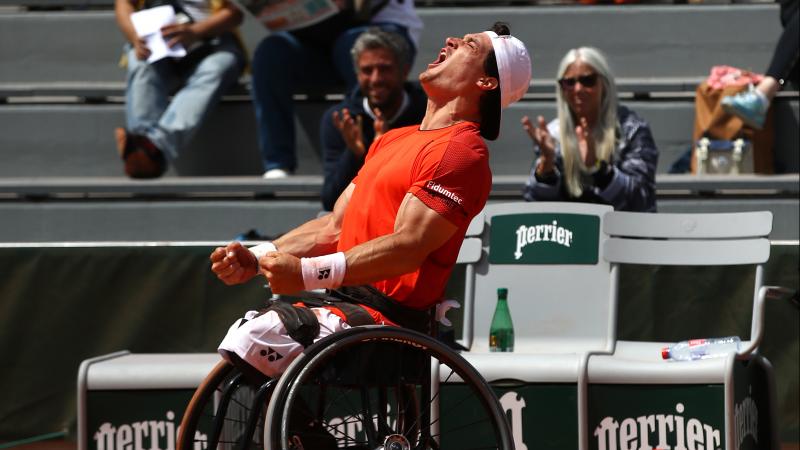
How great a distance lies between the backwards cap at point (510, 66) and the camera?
3848 millimetres

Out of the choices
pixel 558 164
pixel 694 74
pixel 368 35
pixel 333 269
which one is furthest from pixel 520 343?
pixel 694 74

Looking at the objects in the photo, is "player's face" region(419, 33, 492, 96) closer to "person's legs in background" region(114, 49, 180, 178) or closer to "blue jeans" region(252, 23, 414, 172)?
"blue jeans" region(252, 23, 414, 172)

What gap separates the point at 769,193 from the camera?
7367mm

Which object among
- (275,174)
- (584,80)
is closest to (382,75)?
(584,80)

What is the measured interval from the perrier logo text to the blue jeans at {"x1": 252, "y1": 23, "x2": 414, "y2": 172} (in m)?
2.00

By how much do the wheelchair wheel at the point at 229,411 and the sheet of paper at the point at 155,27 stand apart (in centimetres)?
386

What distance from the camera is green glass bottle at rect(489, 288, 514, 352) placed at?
17.8 feet

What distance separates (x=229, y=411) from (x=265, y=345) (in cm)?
64

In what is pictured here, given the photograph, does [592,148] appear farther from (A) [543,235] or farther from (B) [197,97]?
(B) [197,97]

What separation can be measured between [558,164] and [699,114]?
155cm

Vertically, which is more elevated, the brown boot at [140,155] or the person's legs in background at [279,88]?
the person's legs in background at [279,88]

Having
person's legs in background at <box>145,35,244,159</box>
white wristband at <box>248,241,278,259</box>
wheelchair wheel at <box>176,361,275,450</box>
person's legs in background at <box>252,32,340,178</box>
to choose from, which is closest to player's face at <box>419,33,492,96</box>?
white wristband at <box>248,241,278,259</box>

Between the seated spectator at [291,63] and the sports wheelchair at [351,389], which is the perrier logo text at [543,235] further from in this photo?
the seated spectator at [291,63]

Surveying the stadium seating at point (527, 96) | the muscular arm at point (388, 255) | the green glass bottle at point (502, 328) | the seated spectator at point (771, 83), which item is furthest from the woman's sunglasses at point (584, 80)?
the muscular arm at point (388, 255)
